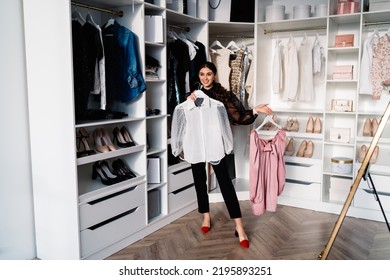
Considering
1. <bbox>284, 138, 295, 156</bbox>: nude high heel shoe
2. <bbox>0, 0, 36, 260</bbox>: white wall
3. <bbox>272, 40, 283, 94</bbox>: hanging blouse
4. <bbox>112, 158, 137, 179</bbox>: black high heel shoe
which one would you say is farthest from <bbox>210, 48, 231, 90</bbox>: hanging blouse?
<bbox>0, 0, 36, 260</bbox>: white wall

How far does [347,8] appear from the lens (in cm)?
350

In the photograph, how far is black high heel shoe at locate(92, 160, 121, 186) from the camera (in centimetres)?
288

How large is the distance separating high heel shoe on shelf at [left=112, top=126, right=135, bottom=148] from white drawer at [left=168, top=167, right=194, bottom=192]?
1.82 ft

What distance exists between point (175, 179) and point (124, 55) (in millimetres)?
1216

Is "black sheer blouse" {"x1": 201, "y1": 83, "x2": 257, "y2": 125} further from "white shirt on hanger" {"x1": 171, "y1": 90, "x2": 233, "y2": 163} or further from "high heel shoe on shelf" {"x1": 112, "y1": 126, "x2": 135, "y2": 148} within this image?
"high heel shoe on shelf" {"x1": 112, "y1": 126, "x2": 135, "y2": 148}

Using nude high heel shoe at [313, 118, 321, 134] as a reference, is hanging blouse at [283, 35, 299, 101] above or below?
above

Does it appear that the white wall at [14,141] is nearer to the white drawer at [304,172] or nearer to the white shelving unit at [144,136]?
the white shelving unit at [144,136]

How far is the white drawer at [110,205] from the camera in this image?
2585 millimetres

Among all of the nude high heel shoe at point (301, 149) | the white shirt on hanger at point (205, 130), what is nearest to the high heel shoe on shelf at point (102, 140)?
the white shirt on hanger at point (205, 130)

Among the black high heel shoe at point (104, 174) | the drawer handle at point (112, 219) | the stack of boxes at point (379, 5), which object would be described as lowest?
the drawer handle at point (112, 219)

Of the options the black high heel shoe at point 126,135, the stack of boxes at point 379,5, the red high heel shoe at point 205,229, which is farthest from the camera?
the stack of boxes at point 379,5

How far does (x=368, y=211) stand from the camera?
3.52 metres

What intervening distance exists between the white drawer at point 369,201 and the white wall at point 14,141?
2742 millimetres
